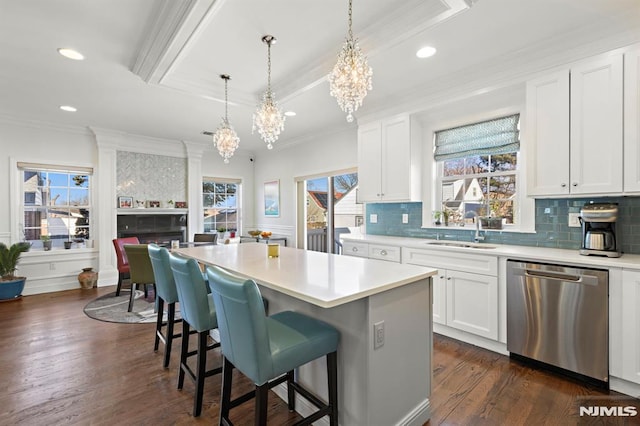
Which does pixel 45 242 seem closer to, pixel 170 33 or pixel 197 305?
pixel 170 33

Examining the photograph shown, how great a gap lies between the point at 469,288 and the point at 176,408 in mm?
2568

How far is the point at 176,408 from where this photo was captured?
208 cm

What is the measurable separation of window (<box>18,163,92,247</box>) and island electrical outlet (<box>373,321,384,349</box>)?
578 cm

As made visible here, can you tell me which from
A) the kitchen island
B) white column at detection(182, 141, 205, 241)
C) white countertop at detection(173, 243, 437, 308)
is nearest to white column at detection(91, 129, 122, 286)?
white column at detection(182, 141, 205, 241)

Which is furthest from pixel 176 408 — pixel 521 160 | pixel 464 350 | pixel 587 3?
pixel 587 3

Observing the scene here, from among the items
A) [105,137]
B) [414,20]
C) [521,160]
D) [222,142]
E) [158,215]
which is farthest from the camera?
[158,215]

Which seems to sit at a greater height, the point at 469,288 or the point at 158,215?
the point at 158,215

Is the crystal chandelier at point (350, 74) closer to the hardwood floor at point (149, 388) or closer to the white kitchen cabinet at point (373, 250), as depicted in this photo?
the white kitchen cabinet at point (373, 250)

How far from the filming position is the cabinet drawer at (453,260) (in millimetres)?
2795

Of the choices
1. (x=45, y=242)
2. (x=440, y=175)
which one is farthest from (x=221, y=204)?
(x=440, y=175)

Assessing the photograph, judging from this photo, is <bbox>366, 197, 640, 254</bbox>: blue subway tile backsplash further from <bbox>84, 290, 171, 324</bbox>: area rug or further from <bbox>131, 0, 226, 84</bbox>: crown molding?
<bbox>84, 290, 171, 324</bbox>: area rug

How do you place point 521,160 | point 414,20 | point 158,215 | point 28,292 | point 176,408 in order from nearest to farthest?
point 176,408 → point 414,20 → point 521,160 → point 28,292 → point 158,215

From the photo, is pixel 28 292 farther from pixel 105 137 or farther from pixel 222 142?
pixel 222 142

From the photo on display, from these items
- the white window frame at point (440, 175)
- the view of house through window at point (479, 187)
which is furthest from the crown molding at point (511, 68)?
the view of house through window at point (479, 187)
